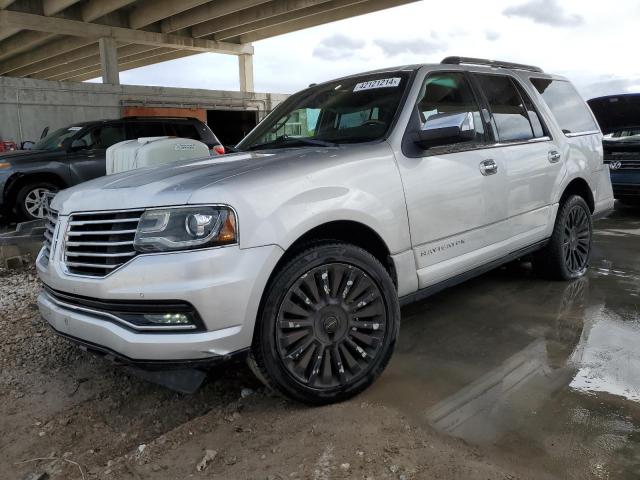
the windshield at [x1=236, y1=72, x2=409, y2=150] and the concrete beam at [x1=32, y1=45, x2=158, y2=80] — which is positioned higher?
the concrete beam at [x1=32, y1=45, x2=158, y2=80]

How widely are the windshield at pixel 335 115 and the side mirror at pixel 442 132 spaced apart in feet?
0.73

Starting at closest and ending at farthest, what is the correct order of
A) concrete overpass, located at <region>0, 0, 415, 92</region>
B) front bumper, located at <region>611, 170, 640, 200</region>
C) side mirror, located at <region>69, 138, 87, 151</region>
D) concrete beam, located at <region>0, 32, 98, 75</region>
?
front bumper, located at <region>611, 170, 640, 200</region> → side mirror, located at <region>69, 138, 87, 151</region> → concrete overpass, located at <region>0, 0, 415, 92</region> → concrete beam, located at <region>0, 32, 98, 75</region>

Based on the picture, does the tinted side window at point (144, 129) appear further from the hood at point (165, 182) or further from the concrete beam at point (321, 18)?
the concrete beam at point (321, 18)

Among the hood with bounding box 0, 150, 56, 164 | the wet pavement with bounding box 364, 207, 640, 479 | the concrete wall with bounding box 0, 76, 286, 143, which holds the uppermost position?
the concrete wall with bounding box 0, 76, 286, 143

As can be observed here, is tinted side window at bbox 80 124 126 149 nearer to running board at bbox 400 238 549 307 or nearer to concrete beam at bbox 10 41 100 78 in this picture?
running board at bbox 400 238 549 307

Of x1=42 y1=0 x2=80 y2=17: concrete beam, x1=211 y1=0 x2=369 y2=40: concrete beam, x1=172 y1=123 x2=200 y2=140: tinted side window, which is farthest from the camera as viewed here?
x1=211 y1=0 x2=369 y2=40: concrete beam

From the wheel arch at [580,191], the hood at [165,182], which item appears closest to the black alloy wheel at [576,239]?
the wheel arch at [580,191]

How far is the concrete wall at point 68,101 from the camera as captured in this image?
15.3 m

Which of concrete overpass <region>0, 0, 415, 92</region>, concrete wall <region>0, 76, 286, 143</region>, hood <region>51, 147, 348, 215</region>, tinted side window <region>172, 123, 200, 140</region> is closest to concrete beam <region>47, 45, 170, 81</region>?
concrete overpass <region>0, 0, 415, 92</region>

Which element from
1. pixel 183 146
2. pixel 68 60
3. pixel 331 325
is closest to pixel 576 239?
pixel 331 325

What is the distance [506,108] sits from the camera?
3.90 metres

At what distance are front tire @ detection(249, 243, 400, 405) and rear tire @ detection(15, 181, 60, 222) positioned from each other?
7.20 meters

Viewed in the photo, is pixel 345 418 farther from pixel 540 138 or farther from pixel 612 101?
pixel 612 101

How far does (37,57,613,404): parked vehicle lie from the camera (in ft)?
7.31
